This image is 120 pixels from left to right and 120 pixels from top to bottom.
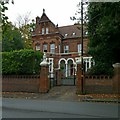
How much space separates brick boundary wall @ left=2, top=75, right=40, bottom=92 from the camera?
28.1 meters

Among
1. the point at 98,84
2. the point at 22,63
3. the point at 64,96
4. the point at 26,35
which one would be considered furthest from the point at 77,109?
the point at 26,35

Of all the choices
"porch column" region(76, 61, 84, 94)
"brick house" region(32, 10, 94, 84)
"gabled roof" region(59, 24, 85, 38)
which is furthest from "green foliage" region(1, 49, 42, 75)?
"gabled roof" region(59, 24, 85, 38)

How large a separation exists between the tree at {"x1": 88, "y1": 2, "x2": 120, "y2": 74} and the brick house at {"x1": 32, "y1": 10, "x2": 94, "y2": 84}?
27068mm

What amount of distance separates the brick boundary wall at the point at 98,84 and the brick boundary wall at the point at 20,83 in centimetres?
509

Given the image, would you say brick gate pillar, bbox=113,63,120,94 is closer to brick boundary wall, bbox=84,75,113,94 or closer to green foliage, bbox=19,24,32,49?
brick boundary wall, bbox=84,75,113,94

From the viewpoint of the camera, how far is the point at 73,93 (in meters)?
Result: 25.7

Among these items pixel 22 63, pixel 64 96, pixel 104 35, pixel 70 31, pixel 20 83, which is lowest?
pixel 64 96

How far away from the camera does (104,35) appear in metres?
21.9

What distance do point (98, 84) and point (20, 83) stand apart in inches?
318

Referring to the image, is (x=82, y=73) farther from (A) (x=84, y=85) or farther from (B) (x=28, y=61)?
(B) (x=28, y=61)

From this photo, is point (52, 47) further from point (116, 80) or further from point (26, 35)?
point (116, 80)

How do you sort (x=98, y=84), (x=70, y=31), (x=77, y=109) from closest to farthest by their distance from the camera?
1. (x=77, y=109)
2. (x=98, y=84)
3. (x=70, y=31)

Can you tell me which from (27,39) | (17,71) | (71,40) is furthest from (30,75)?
(27,39)

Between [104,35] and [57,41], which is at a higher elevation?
Answer: [57,41]
